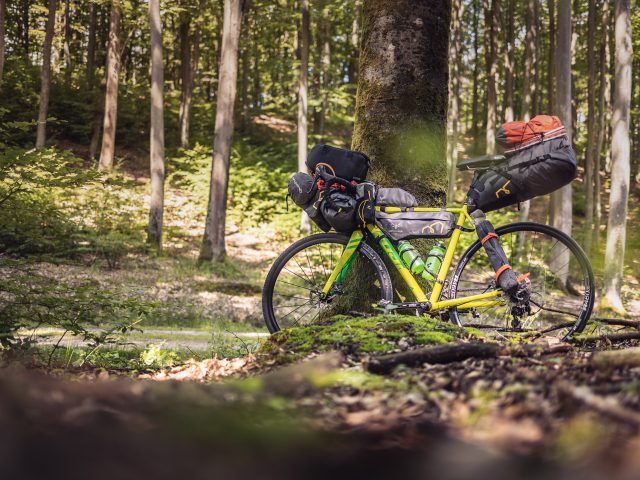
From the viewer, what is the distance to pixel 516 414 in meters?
1.44

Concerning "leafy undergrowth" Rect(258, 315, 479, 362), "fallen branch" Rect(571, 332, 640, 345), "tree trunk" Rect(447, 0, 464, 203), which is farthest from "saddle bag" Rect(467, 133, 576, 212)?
"tree trunk" Rect(447, 0, 464, 203)

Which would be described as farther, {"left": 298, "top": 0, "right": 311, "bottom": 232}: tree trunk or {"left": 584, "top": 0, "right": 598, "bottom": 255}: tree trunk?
{"left": 584, "top": 0, "right": 598, "bottom": 255}: tree trunk

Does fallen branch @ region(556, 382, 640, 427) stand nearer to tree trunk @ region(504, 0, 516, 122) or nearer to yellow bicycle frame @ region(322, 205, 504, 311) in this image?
yellow bicycle frame @ region(322, 205, 504, 311)

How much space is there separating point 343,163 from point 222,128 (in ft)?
41.8

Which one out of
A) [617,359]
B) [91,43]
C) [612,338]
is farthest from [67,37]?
[617,359]

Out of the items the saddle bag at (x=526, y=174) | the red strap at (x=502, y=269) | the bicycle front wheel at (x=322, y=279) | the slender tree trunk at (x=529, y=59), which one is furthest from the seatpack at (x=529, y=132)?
the slender tree trunk at (x=529, y=59)

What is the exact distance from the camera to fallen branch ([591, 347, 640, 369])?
209cm

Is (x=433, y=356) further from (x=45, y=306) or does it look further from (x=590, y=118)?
(x=590, y=118)

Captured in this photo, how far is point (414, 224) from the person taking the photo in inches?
166

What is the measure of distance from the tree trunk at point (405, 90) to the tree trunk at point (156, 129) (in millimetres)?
13633

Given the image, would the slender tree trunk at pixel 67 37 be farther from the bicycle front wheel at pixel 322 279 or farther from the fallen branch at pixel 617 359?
the fallen branch at pixel 617 359

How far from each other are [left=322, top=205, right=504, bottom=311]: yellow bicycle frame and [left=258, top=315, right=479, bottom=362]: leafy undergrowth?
661 mm

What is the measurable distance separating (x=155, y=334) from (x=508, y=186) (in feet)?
20.2

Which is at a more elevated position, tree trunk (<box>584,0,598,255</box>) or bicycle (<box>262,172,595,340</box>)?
tree trunk (<box>584,0,598,255</box>)
